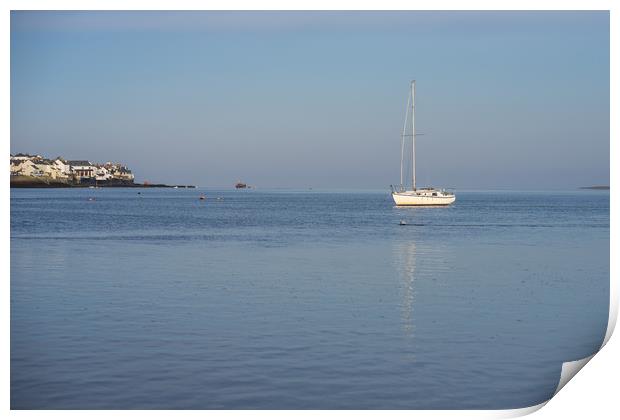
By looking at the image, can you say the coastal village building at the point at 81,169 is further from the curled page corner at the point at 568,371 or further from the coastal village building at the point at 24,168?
the curled page corner at the point at 568,371

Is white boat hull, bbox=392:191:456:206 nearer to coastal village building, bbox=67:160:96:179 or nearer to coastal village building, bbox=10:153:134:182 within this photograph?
coastal village building, bbox=10:153:134:182

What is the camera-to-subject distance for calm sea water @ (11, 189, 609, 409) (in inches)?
250

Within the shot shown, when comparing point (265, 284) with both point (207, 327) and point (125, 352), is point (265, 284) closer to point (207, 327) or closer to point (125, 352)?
point (207, 327)

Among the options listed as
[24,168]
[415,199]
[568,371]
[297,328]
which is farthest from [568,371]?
[24,168]

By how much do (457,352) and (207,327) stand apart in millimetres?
2800

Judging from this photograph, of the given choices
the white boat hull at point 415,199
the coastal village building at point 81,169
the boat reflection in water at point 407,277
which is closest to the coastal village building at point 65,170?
the coastal village building at point 81,169

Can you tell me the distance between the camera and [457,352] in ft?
25.1

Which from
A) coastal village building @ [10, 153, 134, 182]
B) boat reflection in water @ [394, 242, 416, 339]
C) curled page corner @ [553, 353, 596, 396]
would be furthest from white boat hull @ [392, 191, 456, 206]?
coastal village building @ [10, 153, 134, 182]

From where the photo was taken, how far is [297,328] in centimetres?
866

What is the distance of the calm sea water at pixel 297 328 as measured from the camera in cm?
634
